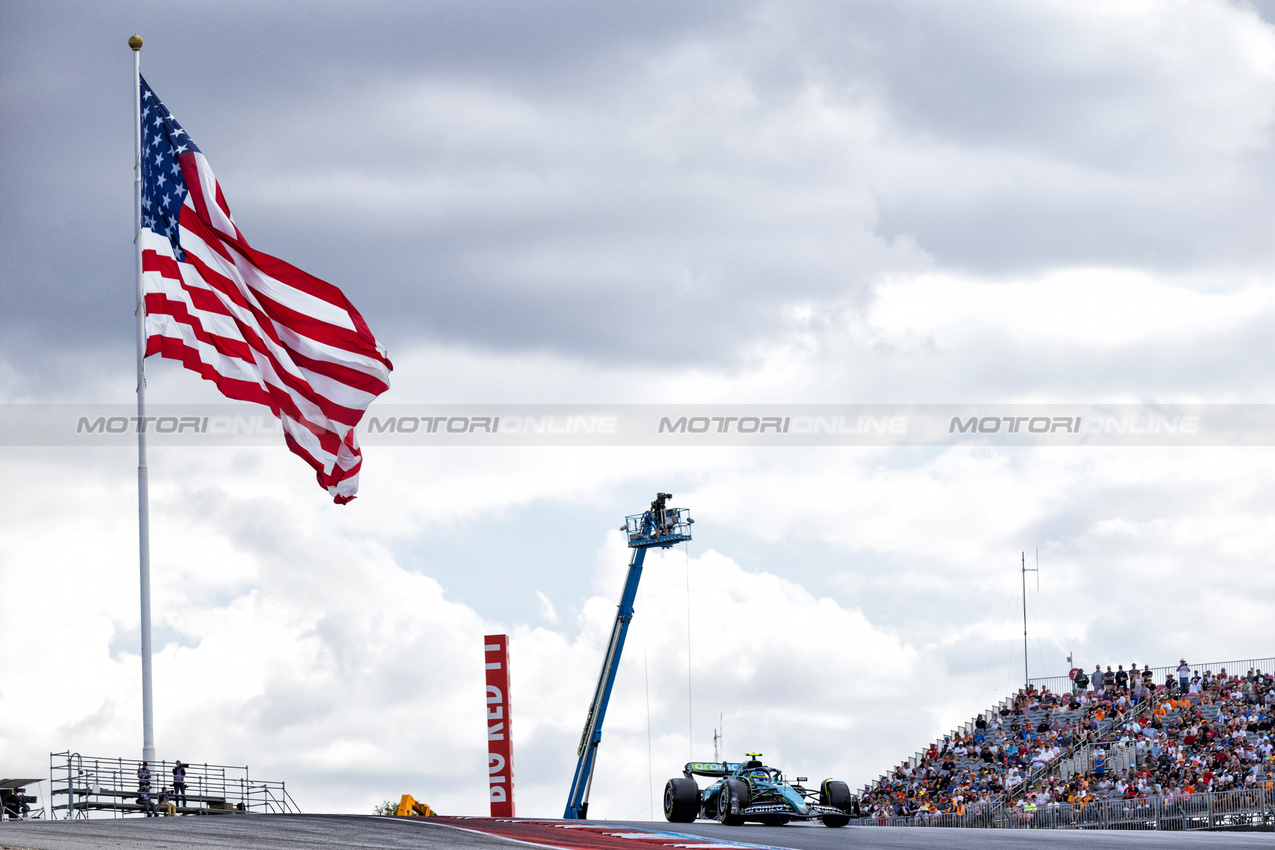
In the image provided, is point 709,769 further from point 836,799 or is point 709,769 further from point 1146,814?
point 1146,814

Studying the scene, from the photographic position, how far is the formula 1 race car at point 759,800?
1103 inches

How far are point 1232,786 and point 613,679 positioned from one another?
2240 centimetres

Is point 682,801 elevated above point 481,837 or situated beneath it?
situated beneath

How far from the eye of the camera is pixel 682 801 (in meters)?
30.2

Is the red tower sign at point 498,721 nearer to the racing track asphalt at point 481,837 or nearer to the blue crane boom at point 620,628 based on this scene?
the blue crane boom at point 620,628

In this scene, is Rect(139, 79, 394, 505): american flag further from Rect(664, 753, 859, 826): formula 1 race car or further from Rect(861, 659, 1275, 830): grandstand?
Rect(861, 659, 1275, 830): grandstand

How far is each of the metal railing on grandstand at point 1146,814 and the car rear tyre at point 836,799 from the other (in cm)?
739

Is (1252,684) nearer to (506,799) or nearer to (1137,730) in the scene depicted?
(1137,730)

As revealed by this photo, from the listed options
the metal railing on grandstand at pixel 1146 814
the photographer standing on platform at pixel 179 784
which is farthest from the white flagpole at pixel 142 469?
the metal railing on grandstand at pixel 1146 814

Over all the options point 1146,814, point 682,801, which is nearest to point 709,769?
point 682,801

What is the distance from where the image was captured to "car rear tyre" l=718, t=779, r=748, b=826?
27984mm

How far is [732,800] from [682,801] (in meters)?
2.49

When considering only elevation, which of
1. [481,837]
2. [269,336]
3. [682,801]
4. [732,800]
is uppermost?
[269,336]

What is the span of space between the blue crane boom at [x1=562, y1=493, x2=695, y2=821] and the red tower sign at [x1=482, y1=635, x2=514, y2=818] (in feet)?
14.6
